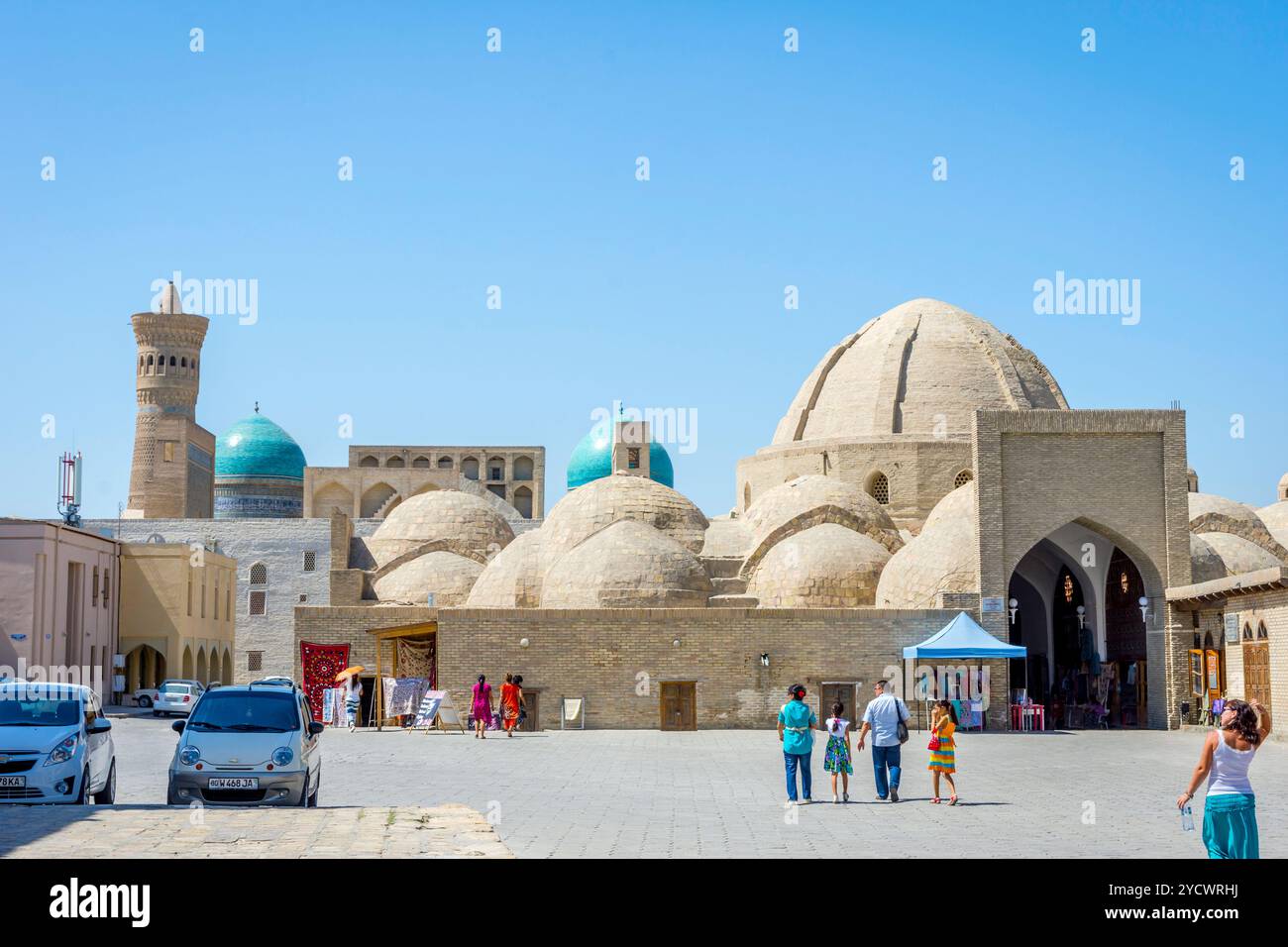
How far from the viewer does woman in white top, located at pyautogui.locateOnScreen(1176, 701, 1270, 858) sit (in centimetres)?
758

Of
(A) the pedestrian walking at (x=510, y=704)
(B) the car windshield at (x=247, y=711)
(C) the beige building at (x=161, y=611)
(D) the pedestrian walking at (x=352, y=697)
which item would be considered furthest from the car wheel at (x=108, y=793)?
(C) the beige building at (x=161, y=611)

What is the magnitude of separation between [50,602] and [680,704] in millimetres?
15201

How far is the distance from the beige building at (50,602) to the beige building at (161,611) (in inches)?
88.5

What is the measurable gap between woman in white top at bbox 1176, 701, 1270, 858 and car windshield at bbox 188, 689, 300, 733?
7.39 metres

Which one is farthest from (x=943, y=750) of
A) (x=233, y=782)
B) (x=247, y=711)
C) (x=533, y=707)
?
(x=533, y=707)

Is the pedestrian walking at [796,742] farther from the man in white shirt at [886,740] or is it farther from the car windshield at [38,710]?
the car windshield at [38,710]

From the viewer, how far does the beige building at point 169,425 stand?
2108 inches

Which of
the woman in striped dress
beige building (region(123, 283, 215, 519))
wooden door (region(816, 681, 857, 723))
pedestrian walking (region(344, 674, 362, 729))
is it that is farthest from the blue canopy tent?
beige building (region(123, 283, 215, 519))

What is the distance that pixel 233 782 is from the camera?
1208cm

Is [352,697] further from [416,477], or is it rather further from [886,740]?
[416,477]

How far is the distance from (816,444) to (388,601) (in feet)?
35.7

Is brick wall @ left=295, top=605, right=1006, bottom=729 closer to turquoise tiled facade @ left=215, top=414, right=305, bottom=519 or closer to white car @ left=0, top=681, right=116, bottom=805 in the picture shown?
white car @ left=0, top=681, right=116, bottom=805
